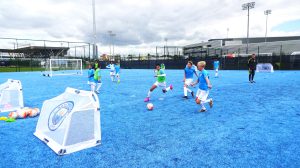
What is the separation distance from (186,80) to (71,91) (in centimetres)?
631

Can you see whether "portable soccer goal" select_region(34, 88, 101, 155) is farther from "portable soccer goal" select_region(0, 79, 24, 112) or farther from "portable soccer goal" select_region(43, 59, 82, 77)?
"portable soccer goal" select_region(43, 59, 82, 77)

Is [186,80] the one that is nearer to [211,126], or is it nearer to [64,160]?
[211,126]

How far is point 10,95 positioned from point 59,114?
4440 mm

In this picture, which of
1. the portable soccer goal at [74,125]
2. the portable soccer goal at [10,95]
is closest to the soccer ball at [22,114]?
the portable soccer goal at [10,95]

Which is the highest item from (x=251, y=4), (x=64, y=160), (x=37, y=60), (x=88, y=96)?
(x=251, y=4)

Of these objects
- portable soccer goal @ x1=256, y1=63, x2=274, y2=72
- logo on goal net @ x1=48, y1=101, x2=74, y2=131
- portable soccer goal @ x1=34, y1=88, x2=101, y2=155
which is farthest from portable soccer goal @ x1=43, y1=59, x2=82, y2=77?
portable soccer goal @ x1=34, y1=88, x2=101, y2=155

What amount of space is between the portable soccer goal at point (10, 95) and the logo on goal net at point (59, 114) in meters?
3.58

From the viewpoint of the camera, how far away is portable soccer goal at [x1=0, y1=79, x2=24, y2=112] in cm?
768

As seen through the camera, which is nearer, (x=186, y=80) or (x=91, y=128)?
(x=91, y=128)

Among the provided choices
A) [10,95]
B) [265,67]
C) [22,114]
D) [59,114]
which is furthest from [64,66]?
[59,114]

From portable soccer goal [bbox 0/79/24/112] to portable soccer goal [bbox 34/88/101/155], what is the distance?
369cm

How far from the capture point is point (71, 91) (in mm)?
5016

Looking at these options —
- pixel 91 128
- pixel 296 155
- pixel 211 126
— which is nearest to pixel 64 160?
pixel 91 128

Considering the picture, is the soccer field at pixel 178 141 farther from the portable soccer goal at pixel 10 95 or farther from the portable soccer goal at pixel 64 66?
the portable soccer goal at pixel 64 66
